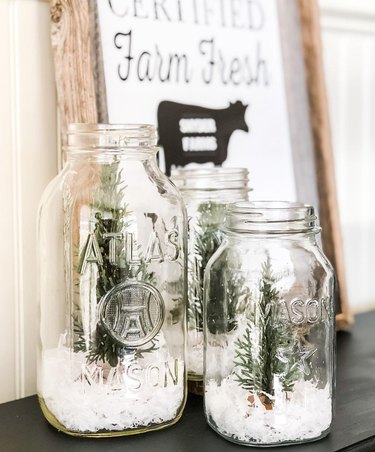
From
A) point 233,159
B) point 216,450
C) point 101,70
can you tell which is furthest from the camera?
point 233,159

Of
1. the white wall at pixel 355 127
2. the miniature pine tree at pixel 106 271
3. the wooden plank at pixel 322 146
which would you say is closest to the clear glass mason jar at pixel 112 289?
the miniature pine tree at pixel 106 271

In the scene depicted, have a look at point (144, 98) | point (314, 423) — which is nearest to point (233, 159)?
point (144, 98)

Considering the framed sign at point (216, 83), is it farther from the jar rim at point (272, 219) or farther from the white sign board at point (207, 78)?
the jar rim at point (272, 219)

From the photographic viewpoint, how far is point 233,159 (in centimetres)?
101

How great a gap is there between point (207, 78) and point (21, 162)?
10.8 inches

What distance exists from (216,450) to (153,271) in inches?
7.0

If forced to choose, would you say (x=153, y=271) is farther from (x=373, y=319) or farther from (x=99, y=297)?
(x=373, y=319)

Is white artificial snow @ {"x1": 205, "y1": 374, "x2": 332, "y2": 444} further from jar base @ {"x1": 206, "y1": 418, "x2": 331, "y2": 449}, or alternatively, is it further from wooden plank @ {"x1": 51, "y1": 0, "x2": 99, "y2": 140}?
wooden plank @ {"x1": 51, "y1": 0, "x2": 99, "y2": 140}

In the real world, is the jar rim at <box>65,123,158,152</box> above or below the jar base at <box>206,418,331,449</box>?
above

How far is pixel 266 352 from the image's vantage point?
69cm

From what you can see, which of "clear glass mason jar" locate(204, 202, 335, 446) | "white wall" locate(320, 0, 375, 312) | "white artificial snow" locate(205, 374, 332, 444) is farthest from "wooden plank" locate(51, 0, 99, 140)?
"white wall" locate(320, 0, 375, 312)

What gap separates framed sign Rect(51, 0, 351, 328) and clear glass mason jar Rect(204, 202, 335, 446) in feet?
0.83

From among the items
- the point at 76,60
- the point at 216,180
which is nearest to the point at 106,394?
the point at 216,180

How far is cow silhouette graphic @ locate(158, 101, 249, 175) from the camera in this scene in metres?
0.94
